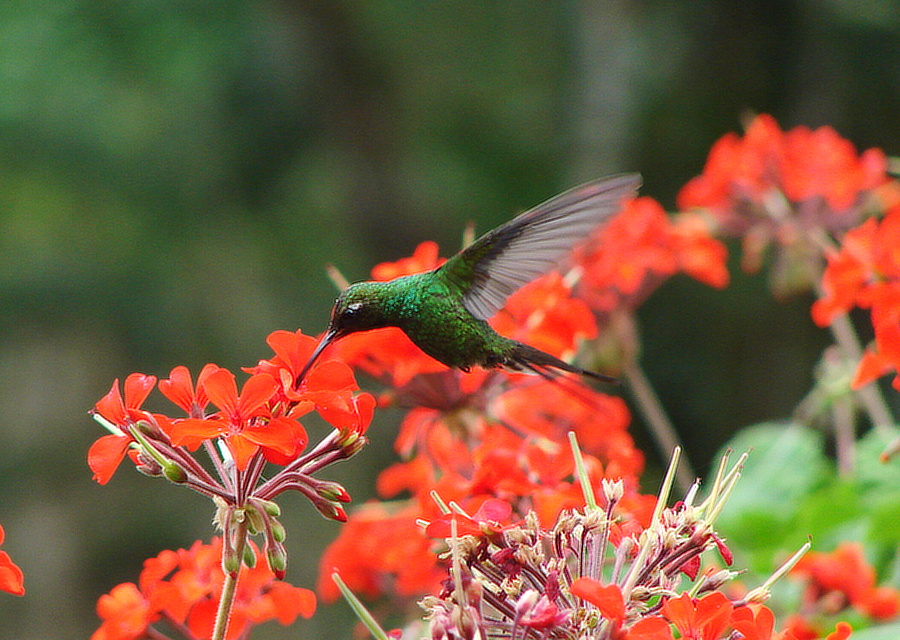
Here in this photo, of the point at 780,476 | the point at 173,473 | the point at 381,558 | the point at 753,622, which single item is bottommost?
the point at 780,476

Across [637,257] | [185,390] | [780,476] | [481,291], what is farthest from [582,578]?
[780,476]

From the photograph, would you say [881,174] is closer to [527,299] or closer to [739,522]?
[739,522]

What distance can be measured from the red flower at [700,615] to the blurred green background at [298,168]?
12.0ft

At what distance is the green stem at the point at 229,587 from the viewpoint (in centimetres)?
68

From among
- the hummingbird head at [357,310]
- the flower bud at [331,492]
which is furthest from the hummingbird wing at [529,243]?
the flower bud at [331,492]

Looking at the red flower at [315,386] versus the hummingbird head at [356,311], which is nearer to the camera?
the red flower at [315,386]

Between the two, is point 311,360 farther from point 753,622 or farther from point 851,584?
point 851,584

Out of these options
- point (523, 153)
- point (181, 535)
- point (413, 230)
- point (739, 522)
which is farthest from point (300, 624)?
point (739, 522)

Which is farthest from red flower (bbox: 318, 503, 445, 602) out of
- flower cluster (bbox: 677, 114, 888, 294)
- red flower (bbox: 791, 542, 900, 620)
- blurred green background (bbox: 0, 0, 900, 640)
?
blurred green background (bbox: 0, 0, 900, 640)

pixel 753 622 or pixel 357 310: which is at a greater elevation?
pixel 357 310

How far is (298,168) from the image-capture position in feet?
16.8

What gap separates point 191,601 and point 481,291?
1.74 ft

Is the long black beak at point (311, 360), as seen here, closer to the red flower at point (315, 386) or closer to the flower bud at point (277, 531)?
the red flower at point (315, 386)

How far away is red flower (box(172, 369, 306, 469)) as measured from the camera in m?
0.72
